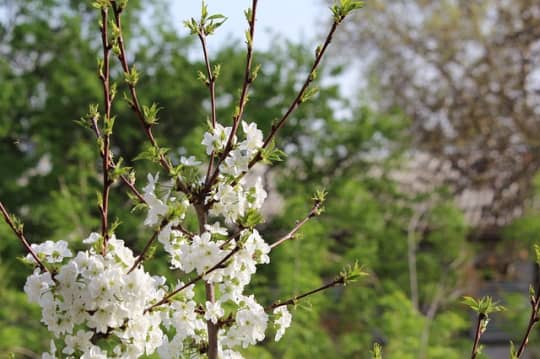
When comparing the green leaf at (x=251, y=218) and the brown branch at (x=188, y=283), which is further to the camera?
the brown branch at (x=188, y=283)

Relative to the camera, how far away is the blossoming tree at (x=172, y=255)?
1756mm

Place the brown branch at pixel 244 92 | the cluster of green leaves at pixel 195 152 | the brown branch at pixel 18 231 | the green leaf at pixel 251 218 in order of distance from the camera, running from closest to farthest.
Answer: the green leaf at pixel 251 218, the brown branch at pixel 18 231, the brown branch at pixel 244 92, the cluster of green leaves at pixel 195 152

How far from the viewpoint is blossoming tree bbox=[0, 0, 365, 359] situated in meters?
1.76

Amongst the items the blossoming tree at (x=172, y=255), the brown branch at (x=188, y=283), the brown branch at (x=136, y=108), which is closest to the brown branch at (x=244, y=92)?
the blossoming tree at (x=172, y=255)

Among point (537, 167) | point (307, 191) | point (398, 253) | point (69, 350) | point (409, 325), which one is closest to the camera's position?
point (69, 350)

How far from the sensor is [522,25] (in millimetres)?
11156

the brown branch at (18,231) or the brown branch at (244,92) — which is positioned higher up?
the brown branch at (244,92)

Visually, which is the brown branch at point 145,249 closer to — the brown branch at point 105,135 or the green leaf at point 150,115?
the brown branch at point 105,135

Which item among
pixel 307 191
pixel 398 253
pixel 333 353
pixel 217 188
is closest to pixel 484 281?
pixel 398 253

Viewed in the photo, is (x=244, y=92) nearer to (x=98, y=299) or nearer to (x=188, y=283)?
(x=188, y=283)

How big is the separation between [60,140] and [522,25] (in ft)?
20.7

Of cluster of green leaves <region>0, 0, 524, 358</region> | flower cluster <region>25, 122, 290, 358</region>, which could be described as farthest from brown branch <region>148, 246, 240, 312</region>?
cluster of green leaves <region>0, 0, 524, 358</region>

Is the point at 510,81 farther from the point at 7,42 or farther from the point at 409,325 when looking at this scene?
the point at 7,42

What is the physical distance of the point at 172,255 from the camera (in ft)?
6.53
